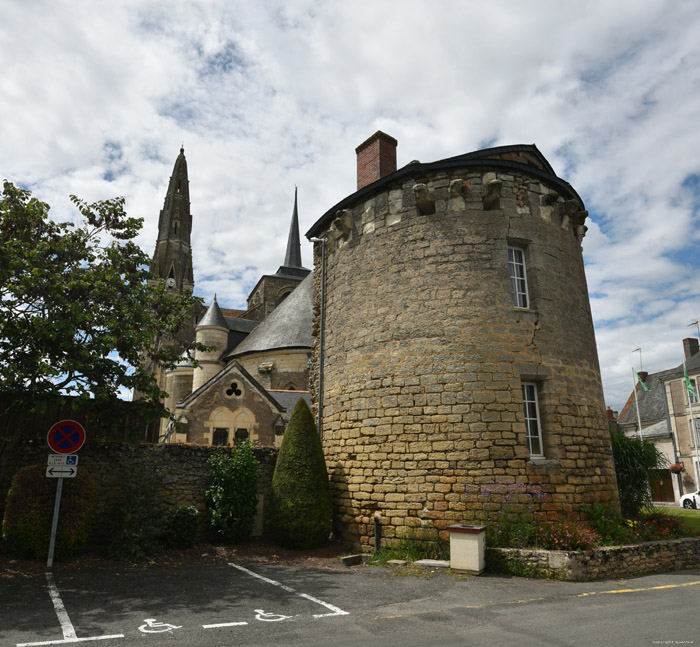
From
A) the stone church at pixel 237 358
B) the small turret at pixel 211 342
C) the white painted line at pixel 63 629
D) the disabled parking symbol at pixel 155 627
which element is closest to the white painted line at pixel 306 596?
the disabled parking symbol at pixel 155 627

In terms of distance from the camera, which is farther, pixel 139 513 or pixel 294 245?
pixel 294 245

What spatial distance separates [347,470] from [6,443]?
20.1ft

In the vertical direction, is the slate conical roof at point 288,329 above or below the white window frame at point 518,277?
above

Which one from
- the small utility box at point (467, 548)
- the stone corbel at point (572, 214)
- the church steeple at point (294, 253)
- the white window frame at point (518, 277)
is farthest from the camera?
the church steeple at point (294, 253)

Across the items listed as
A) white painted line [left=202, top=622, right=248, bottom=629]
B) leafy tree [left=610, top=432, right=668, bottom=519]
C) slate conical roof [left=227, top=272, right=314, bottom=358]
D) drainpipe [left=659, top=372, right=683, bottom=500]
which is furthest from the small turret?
drainpipe [left=659, top=372, right=683, bottom=500]

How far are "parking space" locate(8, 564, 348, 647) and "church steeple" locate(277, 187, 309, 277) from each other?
1630 inches

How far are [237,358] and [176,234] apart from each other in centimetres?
2987

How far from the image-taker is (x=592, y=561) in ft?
24.0

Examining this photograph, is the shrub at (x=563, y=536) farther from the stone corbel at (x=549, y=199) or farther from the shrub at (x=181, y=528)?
the shrub at (x=181, y=528)

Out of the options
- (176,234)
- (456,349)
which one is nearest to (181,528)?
(456,349)

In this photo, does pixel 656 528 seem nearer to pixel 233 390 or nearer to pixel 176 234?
pixel 233 390

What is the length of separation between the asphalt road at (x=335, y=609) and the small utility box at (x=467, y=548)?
22 cm

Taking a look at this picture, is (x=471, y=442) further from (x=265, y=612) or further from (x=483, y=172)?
(x=483, y=172)

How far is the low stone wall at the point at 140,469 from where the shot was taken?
9.14 metres
